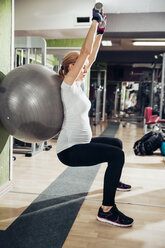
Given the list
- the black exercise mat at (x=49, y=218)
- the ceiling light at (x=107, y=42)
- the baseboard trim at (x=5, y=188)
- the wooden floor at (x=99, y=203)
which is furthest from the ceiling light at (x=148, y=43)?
the baseboard trim at (x=5, y=188)

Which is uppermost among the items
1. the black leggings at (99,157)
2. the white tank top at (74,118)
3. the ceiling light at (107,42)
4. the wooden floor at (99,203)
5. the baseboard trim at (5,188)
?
the ceiling light at (107,42)

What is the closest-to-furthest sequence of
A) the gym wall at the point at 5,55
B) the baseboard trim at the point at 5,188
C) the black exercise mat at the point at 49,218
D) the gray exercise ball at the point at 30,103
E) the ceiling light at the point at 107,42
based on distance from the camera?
the black exercise mat at the point at 49,218 < the gray exercise ball at the point at 30,103 < the gym wall at the point at 5,55 < the baseboard trim at the point at 5,188 < the ceiling light at the point at 107,42

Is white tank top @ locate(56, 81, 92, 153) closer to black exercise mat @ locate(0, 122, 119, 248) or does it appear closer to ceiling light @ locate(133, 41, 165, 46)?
black exercise mat @ locate(0, 122, 119, 248)

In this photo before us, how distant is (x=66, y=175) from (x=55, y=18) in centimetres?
343

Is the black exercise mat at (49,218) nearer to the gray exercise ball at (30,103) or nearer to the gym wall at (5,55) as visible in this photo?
the gym wall at (5,55)

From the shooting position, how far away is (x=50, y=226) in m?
1.82

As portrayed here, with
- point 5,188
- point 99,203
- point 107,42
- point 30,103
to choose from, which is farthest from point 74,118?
point 107,42

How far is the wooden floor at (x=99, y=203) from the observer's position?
169 centimetres

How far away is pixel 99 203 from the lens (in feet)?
7.47

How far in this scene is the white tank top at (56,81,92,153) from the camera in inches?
70.9

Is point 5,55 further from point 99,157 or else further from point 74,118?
point 99,157

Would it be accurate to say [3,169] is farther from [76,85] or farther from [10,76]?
[76,85]

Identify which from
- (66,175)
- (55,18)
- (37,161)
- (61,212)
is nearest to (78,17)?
(55,18)

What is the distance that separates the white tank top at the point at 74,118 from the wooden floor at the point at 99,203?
0.60m
